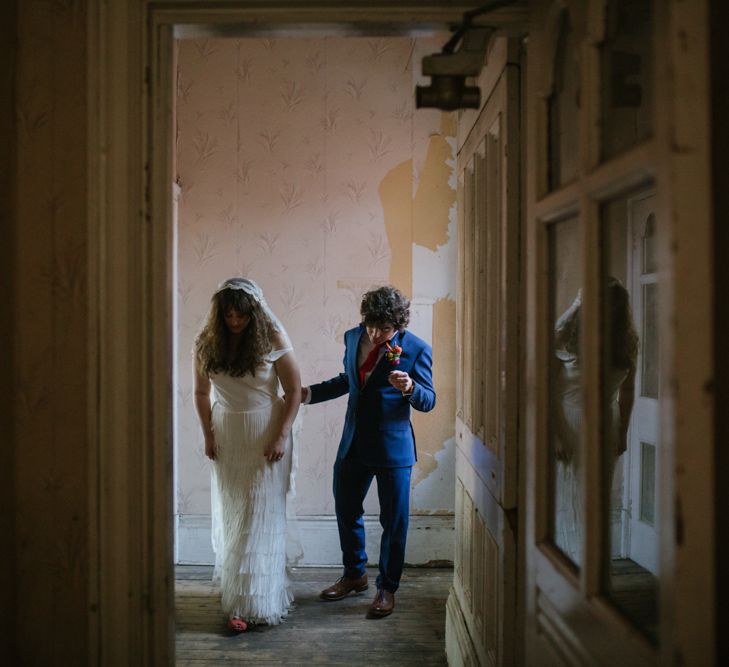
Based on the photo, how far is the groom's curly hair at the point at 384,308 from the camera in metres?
3.15

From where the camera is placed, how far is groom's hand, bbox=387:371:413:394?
3074 mm

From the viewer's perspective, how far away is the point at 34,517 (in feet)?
5.12

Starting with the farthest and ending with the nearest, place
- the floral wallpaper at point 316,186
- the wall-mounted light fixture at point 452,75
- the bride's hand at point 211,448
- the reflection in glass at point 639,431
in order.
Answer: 1. the floral wallpaper at point 316,186
2. the reflection in glass at point 639,431
3. the bride's hand at point 211,448
4. the wall-mounted light fixture at point 452,75

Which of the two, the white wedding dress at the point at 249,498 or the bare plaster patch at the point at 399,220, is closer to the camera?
the white wedding dress at the point at 249,498

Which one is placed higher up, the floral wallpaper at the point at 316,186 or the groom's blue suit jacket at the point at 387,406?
→ the floral wallpaper at the point at 316,186

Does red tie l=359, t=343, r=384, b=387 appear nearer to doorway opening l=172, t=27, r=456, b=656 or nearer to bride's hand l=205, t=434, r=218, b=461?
doorway opening l=172, t=27, r=456, b=656

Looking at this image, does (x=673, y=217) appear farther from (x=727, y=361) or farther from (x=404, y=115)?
(x=404, y=115)

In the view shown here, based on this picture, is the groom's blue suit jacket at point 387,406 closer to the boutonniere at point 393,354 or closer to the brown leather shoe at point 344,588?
the boutonniere at point 393,354

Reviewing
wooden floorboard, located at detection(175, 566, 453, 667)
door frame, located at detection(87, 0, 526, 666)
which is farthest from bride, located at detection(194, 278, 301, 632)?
door frame, located at detection(87, 0, 526, 666)

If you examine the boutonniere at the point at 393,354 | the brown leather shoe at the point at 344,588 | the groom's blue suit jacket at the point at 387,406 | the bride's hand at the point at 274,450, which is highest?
the boutonniere at the point at 393,354

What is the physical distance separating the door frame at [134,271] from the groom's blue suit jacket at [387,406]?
1.72 metres

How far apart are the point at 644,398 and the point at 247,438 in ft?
7.79

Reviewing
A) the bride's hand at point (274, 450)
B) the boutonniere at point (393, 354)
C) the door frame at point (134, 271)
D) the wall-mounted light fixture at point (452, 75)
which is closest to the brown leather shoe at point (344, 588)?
the bride's hand at point (274, 450)

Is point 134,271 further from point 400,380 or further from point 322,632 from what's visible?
point 322,632
